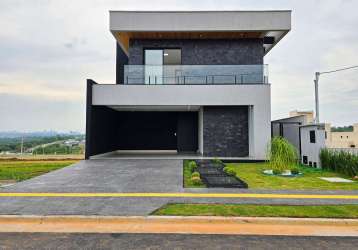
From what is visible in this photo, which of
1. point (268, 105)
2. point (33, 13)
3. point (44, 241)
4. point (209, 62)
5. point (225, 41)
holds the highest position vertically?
point (33, 13)

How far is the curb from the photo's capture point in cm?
412

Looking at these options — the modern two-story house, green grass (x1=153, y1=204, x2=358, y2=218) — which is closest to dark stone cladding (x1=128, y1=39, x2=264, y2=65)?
the modern two-story house

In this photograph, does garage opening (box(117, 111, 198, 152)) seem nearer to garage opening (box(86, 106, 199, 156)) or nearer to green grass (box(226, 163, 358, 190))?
garage opening (box(86, 106, 199, 156))

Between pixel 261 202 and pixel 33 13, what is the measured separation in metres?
16.1

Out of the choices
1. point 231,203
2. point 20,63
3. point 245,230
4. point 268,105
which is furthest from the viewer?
point 20,63

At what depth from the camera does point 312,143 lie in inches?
470

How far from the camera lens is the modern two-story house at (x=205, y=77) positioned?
44.0 feet

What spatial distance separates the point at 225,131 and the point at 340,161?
597cm

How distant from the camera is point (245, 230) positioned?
4176mm

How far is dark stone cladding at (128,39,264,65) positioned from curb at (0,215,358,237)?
12.3 m

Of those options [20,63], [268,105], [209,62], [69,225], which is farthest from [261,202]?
[20,63]

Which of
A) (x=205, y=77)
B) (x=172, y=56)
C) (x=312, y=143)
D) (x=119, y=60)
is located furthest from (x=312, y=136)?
(x=119, y=60)

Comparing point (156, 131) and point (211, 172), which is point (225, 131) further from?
point (156, 131)

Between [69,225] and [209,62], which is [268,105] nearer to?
[209,62]
